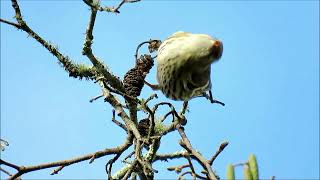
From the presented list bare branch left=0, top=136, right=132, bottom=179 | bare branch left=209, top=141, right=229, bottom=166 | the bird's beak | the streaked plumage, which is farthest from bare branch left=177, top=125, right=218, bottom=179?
bare branch left=0, top=136, right=132, bottom=179

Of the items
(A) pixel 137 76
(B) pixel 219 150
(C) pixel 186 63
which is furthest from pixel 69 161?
(B) pixel 219 150

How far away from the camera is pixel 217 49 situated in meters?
2.59

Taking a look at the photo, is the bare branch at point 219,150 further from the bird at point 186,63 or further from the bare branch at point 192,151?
the bird at point 186,63

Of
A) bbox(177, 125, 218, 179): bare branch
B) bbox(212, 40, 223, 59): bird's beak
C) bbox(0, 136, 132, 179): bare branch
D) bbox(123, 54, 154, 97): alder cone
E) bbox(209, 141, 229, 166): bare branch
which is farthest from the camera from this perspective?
bbox(123, 54, 154, 97): alder cone

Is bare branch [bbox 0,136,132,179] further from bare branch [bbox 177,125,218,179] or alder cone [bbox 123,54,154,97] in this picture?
bare branch [bbox 177,125,218,179]

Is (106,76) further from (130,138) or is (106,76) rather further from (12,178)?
(12,178)

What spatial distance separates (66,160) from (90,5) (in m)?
0.97

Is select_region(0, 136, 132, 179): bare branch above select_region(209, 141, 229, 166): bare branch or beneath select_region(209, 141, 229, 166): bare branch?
above

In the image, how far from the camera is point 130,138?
3.58 m

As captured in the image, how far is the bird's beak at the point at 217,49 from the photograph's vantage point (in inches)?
102

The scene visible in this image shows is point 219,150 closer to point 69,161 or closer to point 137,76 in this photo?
point 69,161

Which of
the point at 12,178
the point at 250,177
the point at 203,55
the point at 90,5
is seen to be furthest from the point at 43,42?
the point at 250,177

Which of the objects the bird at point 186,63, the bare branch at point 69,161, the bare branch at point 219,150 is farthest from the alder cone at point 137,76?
the bare branch at point 219,150

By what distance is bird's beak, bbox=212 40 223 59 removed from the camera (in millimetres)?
2590
